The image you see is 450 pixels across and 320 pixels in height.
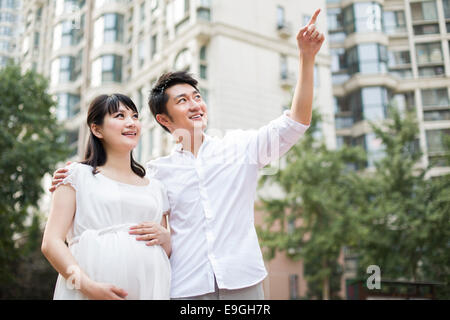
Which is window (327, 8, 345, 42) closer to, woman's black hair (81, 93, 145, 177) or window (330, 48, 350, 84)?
window (330, 48, 350, 84)

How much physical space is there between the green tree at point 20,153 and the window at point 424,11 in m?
11.4

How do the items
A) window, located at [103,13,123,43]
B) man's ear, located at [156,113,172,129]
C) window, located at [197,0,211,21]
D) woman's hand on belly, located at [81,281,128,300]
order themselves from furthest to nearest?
window, located at [103,13,123,43]
window, located at [197,0,211,21]
man's ear, located at [156,113,172,129]
woman's hand on belly, located at [81,281,128,300]

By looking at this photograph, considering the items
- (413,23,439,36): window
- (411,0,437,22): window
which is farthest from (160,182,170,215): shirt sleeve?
(413,23,439,36): window

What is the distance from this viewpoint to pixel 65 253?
1686mm

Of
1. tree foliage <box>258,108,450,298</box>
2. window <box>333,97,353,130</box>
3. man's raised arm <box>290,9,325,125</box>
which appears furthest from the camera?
window <box>333,97,353,130</box>

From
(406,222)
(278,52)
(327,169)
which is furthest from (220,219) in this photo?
(278,52)

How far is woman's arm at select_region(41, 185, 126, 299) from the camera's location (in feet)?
5.39

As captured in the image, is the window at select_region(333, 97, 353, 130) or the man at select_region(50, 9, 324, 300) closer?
the man at select_region(50, 9, 324, 300)

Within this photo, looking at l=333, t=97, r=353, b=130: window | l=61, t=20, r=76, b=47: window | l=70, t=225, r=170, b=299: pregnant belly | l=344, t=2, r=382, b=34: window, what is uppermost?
l=61, t=20, r=76, b=47: window

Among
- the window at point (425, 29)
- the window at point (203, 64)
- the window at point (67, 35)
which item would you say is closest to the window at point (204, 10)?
the window at point (203, 64)

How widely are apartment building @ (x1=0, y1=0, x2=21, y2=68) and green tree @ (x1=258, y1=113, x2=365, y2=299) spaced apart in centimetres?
1283

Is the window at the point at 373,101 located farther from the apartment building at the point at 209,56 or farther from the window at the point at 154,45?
the window at the point at 154,45

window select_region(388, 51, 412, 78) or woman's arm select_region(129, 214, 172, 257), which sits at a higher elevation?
window select_region(388, 51, 412, 78)

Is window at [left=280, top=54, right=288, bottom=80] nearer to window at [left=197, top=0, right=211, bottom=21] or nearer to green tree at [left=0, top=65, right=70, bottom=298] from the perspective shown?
window at [left=197, top=0, right=211, bottom=21]
